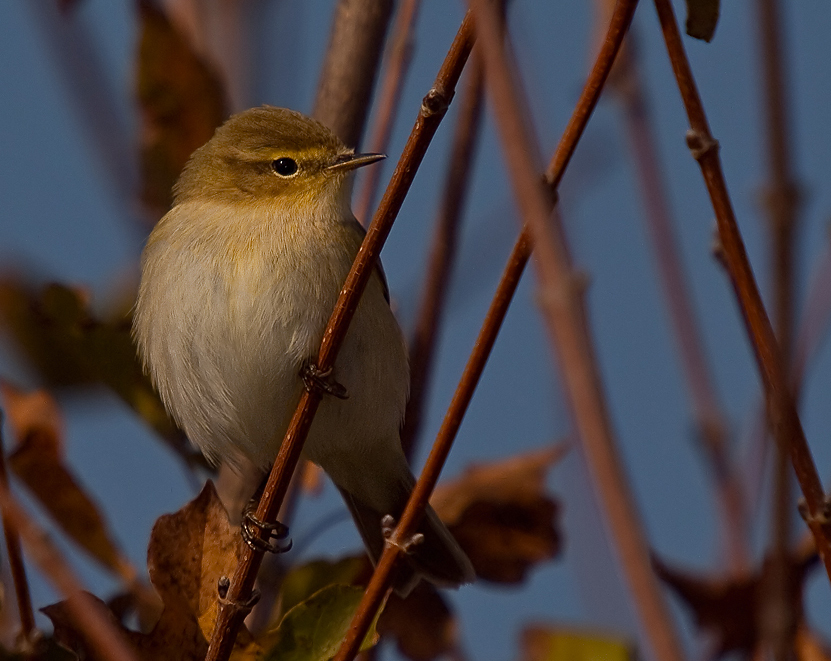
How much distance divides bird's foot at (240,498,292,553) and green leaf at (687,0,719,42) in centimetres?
114

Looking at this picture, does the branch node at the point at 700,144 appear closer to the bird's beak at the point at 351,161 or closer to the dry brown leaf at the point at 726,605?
the dry brown leaf at the point at 726,605

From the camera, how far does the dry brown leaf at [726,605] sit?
228cm

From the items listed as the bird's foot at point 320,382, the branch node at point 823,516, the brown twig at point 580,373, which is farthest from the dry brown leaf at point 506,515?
the brown twig at point 580,373

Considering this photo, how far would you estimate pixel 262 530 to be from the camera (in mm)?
2191

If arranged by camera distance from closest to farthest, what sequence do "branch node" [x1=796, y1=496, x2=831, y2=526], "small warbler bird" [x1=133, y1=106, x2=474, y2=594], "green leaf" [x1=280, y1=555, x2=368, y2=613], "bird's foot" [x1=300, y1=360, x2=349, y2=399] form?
1. "branch node" [x1=796, y1=496, x2=831, y2=526]
2. "bird's foot" [x1=300, y1=360, x2=349, y2=399]
3. "green leaf" [x1=280, y1=555, x2=368, y2=613]
4. "small warbler bird" [x1=133, y1=106, x2=474, y2=594]

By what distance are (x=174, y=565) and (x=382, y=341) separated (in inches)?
45.8

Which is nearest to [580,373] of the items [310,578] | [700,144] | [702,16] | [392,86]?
[700,144]

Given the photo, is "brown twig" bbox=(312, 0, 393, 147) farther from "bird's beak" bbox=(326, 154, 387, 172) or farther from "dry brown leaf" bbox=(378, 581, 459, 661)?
"dry brown leaf" bbox=(378, 581, 459, 661)

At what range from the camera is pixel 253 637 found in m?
2.21

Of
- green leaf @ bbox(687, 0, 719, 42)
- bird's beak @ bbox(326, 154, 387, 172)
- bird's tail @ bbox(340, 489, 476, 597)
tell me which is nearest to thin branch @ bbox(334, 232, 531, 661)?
green leaf @ bbox(687, 0, 719, 42)

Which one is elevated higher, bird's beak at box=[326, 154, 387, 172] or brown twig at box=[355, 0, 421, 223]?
brown twig at box=[355, 0, 421, 223]

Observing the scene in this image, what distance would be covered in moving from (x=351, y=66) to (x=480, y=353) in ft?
6.48

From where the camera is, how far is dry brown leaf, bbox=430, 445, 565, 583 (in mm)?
2752

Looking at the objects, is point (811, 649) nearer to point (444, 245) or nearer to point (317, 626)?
point (317, 626)
